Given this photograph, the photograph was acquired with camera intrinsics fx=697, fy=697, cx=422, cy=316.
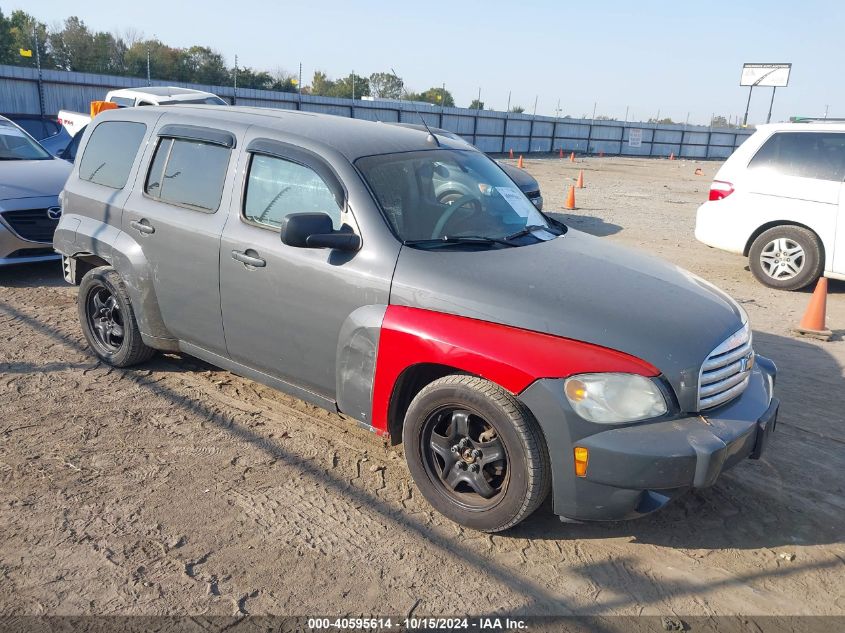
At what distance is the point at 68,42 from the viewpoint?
4362 cm

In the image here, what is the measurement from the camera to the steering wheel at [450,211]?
12.5 ft

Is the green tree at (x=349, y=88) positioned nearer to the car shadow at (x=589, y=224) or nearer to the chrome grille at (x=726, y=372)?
the car shadow at (x=589, y=224)

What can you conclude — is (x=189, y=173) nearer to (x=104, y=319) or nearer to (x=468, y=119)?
(x=104, y=319)

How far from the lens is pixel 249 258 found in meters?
4.04

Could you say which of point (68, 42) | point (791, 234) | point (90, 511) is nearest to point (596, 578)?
point (90, 511)

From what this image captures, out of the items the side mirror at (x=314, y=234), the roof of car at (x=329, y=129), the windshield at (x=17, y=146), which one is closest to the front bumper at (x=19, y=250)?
the windshield at (x=17, y=146)

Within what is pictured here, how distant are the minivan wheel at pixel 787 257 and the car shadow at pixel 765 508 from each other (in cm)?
386

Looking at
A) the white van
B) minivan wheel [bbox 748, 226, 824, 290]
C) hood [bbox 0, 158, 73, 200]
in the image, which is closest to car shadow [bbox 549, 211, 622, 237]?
minivan wheel [bbox 748, 226, 824, 290]

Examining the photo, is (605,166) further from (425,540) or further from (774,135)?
(425,540)

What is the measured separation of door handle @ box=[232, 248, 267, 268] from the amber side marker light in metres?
2.04

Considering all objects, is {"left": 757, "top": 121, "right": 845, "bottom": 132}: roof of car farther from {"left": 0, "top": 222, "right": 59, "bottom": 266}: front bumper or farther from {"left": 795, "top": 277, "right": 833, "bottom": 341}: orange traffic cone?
{"left": 0, "top": 222, "right": 59, "bottom": 266}: front bumper

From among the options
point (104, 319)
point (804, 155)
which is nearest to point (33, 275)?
point (104, 319)

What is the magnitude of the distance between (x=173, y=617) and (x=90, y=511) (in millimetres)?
964

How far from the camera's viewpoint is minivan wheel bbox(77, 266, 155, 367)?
16.2ft
